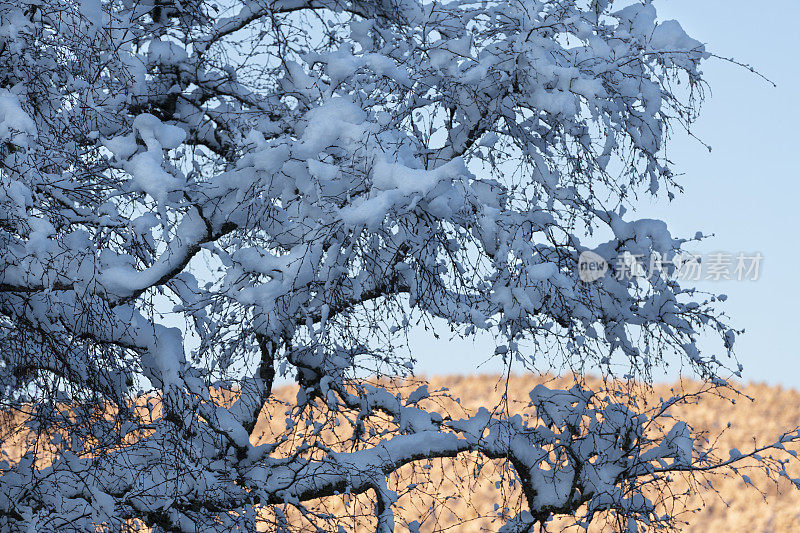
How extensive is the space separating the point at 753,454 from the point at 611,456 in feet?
3.29

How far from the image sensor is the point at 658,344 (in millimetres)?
6484

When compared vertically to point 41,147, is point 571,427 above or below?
below

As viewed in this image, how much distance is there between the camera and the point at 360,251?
183 inches

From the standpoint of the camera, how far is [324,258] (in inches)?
192

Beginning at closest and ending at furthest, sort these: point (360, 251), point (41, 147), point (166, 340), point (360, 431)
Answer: point (360, 251)
point (41, 147)
point (166, 340)
point (360, 431)

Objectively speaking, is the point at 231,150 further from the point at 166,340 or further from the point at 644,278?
the point at 644,278

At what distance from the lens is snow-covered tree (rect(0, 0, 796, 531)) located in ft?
15.6

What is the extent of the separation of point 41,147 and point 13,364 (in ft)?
5.91

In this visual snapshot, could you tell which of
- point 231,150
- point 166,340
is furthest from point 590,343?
point 231,150

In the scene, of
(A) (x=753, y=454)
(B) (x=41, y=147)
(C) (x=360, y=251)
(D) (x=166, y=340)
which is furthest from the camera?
(A) (x=753, y=454)

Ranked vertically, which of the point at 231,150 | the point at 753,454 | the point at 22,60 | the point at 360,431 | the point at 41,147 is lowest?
the point at 753,454

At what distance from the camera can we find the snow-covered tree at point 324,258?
4.77 meters

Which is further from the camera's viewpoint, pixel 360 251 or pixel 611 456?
pixel 611 456

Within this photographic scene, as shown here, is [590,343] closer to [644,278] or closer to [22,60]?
[644,278]
